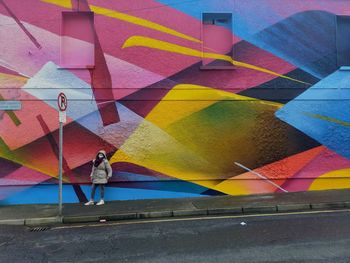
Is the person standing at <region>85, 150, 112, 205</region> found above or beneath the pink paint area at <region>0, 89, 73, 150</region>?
beneath

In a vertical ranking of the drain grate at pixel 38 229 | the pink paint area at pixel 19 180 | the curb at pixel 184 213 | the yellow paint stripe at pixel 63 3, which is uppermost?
the yellow paint stripe at pixel 63 3

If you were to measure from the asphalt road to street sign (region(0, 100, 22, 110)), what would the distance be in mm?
4145

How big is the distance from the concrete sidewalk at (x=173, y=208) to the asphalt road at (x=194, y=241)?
0.73 metres

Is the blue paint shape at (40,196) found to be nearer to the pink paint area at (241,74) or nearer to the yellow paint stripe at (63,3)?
the pink paint area at (241,74)

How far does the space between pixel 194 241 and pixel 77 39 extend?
7640 millimetres

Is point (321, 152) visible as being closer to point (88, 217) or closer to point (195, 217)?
point (195, 217)

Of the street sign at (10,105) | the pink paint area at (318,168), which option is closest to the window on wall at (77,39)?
the street sign at (10,105)

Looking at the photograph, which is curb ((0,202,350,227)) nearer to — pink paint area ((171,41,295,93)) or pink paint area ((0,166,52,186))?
pink paint area ((0,166,52,186))

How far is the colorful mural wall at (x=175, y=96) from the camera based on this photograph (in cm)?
1205

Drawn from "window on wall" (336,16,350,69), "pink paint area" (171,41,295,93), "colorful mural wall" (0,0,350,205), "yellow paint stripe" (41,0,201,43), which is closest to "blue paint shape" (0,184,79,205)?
"colorful mural wall" (0,0,350,205)

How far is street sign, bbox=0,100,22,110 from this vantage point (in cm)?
1193

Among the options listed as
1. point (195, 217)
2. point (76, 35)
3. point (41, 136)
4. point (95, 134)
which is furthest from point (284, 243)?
point (76, 35)

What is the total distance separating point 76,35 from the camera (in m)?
12.4

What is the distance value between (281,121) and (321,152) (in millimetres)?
1585
